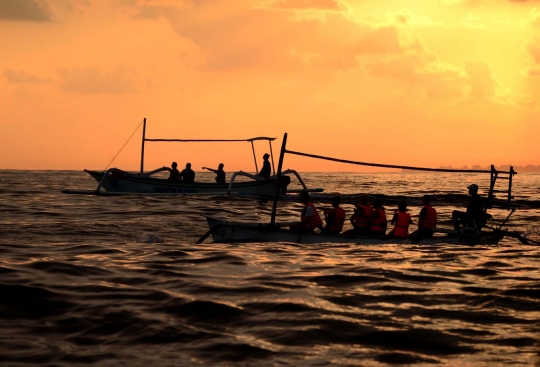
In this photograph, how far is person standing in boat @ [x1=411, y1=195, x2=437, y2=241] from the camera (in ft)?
63.1

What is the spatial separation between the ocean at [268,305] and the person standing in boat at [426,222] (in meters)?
0.47

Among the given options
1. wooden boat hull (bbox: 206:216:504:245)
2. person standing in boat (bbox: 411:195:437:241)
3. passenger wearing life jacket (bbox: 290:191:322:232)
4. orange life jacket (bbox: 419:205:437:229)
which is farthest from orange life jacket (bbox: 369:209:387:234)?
passenger wearing life jacket (bbox: 290:191:322:232)

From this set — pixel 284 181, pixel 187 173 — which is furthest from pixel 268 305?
pixel 187 173

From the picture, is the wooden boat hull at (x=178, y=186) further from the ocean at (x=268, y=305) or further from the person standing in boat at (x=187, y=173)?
the ocean at (x=268, y=305)

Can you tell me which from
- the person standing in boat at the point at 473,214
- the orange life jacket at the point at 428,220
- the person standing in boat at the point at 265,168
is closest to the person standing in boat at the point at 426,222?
the orange life jacket at the point at 428,220

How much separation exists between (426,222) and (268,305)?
9.42 metres

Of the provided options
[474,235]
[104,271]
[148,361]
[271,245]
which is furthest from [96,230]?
[148,361]

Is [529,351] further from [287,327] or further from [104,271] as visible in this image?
[104,271]

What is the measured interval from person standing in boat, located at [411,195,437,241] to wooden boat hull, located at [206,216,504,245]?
0.17 m

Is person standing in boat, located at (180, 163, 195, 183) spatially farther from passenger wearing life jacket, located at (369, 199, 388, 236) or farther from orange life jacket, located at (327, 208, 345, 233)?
passenger wearing life jacket, located at (369, 199, 388, 236)

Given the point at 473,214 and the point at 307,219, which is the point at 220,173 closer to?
the point at 307,219

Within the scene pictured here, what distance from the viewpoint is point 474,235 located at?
768 inches

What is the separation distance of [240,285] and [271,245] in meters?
6.27

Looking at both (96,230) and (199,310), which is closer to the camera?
(199,310)
